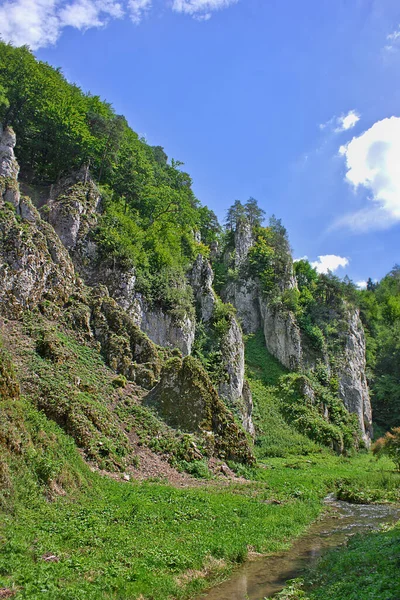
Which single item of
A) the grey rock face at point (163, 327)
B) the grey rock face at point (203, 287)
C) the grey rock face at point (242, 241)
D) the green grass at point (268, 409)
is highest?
the grey rock face at point (242, 241)

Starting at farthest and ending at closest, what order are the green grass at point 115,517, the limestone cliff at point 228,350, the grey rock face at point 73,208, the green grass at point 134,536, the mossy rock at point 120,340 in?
1. the limestone cliff at point 228,350
2. the grey rock face at point 73,208
3. the mossy rock at point 120,340
4. the green grass at point 115,517
5. the green grass at point 134,536

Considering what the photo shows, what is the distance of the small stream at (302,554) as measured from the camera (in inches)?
417

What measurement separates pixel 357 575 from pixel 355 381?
45.0 meters

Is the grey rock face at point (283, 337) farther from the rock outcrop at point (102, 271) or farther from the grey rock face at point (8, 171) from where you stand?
the grey rock face at point (8, 171)

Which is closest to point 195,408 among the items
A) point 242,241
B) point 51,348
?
point 51,348

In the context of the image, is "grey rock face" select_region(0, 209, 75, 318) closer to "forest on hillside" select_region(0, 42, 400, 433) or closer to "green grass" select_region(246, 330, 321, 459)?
"forest on hillside" select_region(0, 42, 400, 433)

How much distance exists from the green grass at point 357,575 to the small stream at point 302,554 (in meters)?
0.73

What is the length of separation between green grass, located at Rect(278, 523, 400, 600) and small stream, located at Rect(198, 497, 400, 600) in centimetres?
73

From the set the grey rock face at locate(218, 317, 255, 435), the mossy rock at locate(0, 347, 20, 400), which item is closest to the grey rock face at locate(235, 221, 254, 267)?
the grey rock face at locate(218, 317, 255, 435)

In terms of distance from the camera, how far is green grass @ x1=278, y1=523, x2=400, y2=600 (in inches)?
318

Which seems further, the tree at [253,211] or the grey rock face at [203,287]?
the tree at [253,211]

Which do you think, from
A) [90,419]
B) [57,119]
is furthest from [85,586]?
[57,119]

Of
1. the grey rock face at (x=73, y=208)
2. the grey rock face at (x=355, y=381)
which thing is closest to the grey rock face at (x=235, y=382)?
the grey rock face at (x=355, y=381)

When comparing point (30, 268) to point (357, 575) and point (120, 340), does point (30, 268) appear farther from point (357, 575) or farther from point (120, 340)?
point (357, 575)
